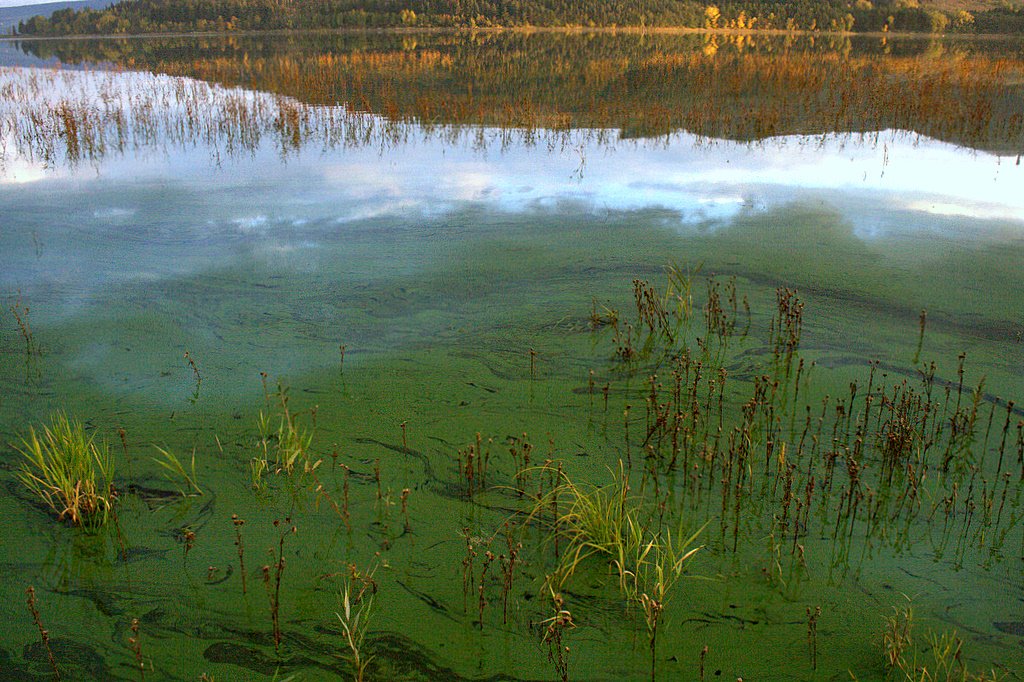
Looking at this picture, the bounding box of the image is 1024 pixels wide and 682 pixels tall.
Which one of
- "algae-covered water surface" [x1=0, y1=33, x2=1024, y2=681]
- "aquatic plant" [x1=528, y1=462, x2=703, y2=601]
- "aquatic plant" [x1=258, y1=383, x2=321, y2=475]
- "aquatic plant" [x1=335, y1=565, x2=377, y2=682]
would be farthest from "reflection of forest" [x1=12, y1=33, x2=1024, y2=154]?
"aquatic plant" [x1=335, y1=565, x2=377, y2=682]

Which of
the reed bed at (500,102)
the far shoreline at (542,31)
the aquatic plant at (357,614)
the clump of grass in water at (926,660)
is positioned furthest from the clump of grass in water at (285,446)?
the far shoreline at (542,31)

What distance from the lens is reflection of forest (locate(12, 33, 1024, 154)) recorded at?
29.6 ft

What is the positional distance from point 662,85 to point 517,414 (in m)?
9.92

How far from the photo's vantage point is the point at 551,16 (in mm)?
32344

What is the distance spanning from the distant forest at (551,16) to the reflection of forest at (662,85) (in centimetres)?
1309

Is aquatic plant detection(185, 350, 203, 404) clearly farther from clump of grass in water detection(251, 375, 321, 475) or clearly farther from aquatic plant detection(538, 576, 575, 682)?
aquatic plant detection(538, 576, 575, 682)

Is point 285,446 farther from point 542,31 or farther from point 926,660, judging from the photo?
point 542,31

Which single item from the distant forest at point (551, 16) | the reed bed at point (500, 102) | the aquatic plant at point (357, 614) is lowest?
the aquatic plant at point (357, 614)

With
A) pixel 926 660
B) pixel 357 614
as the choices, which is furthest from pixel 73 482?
pixel 926 660

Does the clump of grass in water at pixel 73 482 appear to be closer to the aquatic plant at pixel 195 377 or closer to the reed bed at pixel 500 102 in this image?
the aquatic plant at pixel 195 377

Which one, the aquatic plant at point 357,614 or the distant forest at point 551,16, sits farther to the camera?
the distant forest at point 551,16

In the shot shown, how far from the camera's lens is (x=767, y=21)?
3272 cm

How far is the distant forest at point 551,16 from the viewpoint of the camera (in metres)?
31.5

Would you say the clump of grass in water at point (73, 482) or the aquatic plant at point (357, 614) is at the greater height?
the clump of grass in water at point (73, 482)
